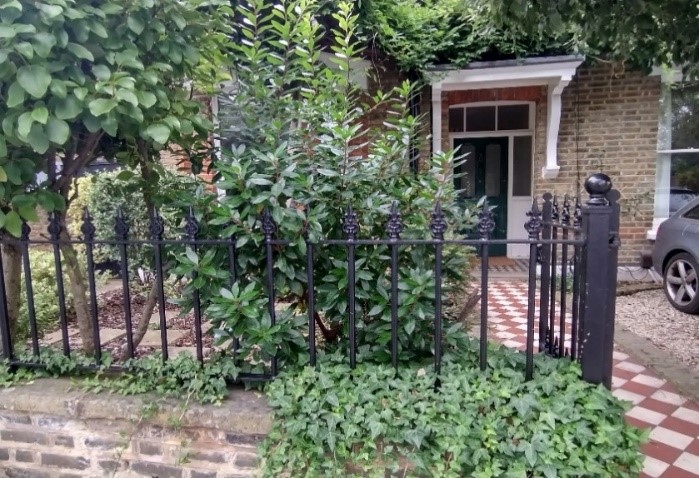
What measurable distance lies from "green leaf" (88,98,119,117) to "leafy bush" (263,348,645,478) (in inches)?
45.4

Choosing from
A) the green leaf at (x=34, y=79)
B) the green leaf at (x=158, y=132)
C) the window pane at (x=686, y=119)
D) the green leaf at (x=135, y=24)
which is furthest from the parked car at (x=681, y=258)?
the green leaf at (x=34, y=79)

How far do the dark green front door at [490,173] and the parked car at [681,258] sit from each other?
8.49 ft

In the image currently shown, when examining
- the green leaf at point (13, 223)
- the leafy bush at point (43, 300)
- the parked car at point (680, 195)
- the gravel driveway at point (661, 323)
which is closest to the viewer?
the green leaf at point (13, 223)

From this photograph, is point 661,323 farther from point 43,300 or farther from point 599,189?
point 43,300

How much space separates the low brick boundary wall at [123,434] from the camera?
194cm

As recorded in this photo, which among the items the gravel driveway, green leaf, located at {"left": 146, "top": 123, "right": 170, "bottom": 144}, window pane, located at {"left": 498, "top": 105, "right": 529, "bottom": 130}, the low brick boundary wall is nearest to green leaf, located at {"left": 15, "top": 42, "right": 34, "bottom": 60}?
green leaf, located at {"left": 146, "top": 123, "right": 170, "bottom": 144}

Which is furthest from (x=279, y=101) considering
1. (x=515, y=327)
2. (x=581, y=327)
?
(x=515, y=327)

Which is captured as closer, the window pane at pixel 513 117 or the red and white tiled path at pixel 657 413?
the red and white tiled path at pixel 657 413

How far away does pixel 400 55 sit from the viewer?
5.98m

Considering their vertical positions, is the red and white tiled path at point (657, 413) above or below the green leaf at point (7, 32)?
below

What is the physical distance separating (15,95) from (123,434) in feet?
4.34

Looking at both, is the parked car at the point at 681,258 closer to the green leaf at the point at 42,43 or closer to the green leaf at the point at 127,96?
the green leaf at the point at 127,96

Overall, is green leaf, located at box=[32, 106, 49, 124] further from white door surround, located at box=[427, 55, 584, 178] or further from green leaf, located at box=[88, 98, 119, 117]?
white door surround, located at box=[427, 55, 584, 178]

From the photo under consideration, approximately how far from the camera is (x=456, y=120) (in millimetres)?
7859
